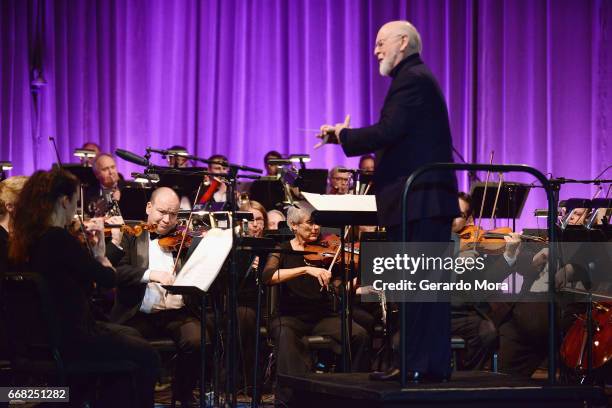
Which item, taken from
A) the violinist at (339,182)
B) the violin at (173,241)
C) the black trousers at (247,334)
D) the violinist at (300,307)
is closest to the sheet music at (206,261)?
the violin at (173,241)

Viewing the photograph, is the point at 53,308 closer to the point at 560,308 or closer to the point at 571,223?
the point at 560,308

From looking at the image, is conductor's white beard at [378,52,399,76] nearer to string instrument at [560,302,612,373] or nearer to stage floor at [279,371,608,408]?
stage floor at [279,371,608,408]

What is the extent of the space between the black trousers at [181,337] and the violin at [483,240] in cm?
195

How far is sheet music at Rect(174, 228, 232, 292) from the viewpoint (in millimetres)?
4059

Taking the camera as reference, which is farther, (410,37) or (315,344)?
(315,344)

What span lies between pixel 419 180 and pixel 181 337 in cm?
206

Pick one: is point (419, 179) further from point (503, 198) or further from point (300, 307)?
point (503, 198)

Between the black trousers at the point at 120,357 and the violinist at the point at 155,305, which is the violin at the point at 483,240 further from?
the black trousers at the point at 120,357

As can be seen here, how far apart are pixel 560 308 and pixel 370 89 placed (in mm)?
4497

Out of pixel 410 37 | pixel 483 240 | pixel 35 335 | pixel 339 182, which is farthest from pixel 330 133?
pixel 339 182

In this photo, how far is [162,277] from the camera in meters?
4.78

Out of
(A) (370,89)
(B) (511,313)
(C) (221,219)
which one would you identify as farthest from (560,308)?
(A) (370,89)

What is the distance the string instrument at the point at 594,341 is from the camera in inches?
209

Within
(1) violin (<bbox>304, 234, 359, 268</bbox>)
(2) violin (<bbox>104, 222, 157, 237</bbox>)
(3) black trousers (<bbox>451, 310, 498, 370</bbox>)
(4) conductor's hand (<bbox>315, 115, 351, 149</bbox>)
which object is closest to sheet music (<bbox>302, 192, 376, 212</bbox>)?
(4) conductor's hand (<bbox>315, 115, 351, 149</bbox>)
